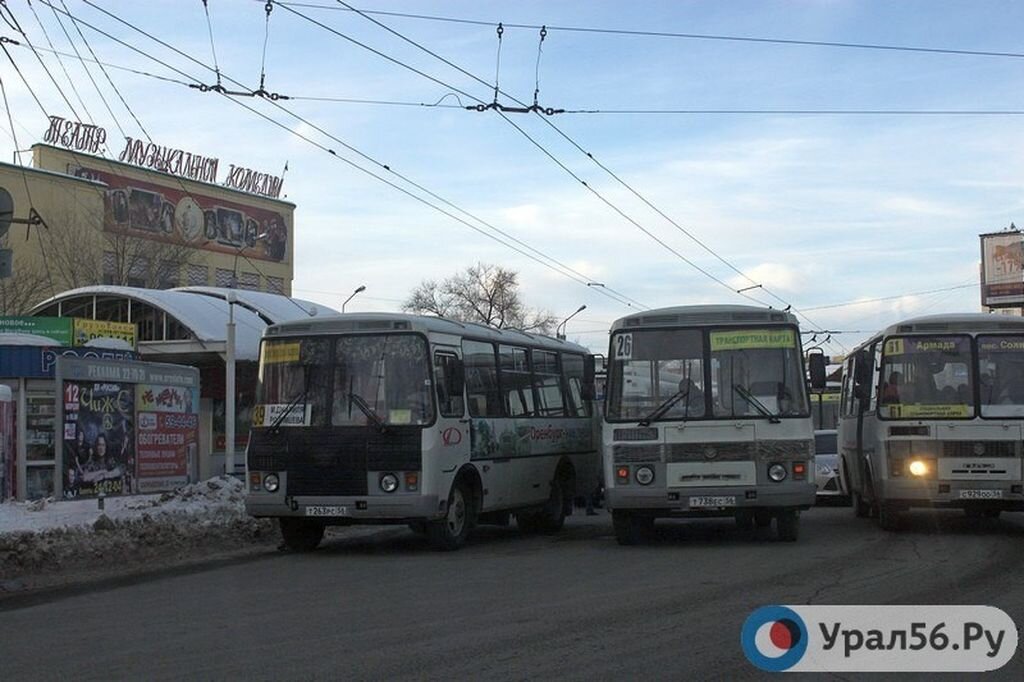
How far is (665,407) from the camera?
14141 millimetres

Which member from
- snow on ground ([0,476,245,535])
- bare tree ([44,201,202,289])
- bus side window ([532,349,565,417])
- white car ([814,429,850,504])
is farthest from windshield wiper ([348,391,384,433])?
bare tree ([44,201,202,289])

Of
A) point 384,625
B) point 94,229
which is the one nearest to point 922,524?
point 384,625

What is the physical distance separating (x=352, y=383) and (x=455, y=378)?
4.15 ft

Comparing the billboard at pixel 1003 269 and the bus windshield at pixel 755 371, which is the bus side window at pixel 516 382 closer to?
the bus windshield at pixel 755 371

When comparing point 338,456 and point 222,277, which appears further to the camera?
point 222,277

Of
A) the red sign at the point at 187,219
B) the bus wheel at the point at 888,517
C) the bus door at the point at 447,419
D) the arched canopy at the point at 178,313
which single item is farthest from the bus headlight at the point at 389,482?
the red sign at the point at 187,219

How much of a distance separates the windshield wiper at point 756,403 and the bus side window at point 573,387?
16.6ft

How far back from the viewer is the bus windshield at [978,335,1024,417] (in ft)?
49.3

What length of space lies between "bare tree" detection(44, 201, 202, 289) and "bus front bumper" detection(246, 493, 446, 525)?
4672 cm

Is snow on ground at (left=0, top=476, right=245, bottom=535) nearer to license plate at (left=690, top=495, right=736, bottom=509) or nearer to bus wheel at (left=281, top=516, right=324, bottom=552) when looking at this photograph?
bus wheel at (left=281, top=516, right=324, bottom=552)

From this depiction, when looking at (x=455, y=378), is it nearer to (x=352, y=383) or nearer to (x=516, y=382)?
(x=352, y=383)

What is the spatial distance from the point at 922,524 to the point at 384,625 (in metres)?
11.1

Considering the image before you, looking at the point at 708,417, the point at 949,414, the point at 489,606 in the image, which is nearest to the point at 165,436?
the point at 708,417

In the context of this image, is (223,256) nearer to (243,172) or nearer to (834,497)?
(243,172)
